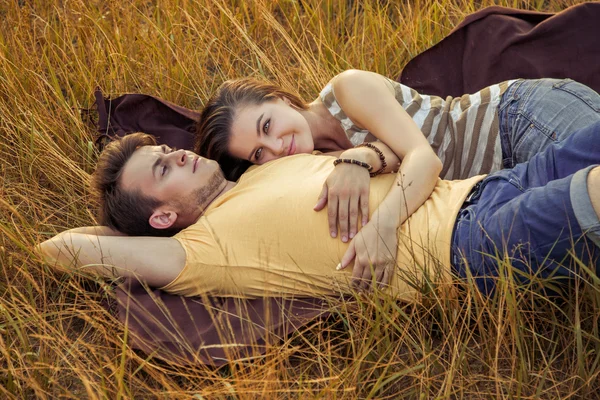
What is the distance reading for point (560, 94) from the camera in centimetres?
305

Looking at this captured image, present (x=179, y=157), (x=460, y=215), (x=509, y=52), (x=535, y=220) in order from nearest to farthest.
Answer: (x=535, y=220) → (x=460, y=215) → (x=179, y=157) → (x=509, y=52)

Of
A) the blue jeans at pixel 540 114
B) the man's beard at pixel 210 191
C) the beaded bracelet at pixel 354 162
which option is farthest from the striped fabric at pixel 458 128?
the man's beard at pixel 210 191

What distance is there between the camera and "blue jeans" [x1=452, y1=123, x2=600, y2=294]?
7.39 feet

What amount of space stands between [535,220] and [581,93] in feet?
3.23

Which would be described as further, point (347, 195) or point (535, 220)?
point (347, 195)

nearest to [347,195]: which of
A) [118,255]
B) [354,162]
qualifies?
[354,162]

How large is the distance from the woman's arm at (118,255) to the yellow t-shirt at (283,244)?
53mm

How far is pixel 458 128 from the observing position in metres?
3.21

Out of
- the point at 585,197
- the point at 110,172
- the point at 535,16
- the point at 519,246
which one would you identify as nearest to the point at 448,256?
the point at 519,246

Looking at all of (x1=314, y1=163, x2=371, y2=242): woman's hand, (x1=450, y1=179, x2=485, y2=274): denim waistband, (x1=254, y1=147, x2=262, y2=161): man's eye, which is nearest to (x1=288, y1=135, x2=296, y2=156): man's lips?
(x1=254, y1=147, x2=262, y2=161): man's eye

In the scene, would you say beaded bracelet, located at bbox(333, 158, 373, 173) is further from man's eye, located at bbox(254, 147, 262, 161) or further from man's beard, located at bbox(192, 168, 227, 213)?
man's beard, located at bbox(192, 168, 227, 213)

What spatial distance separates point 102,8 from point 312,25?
1489mm

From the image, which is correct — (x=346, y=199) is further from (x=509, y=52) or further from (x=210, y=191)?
(x=509, y=52)

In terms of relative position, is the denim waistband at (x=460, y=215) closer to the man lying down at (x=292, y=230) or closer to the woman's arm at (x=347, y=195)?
the man lying down at (x=292, y=230)
